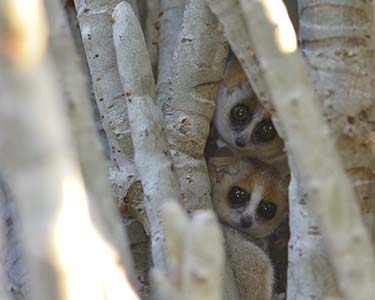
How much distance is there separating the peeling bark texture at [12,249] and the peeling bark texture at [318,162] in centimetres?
113

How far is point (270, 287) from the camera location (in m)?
2.78

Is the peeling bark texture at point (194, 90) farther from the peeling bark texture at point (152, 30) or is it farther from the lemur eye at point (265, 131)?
the lemur eye at point (265, 131)

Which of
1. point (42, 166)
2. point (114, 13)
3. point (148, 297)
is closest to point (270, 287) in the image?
point (148, 297)

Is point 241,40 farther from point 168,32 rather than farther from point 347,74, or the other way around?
point 168,32

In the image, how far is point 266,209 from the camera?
10.4 feet

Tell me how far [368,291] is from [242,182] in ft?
6.16

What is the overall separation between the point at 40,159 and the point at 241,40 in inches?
26.9

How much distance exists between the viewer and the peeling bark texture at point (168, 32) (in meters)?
2.60

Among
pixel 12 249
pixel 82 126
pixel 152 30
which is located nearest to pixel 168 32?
pixel 152 30

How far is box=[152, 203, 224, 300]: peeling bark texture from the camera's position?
4.01 ft

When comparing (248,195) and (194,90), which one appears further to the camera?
(248,195)

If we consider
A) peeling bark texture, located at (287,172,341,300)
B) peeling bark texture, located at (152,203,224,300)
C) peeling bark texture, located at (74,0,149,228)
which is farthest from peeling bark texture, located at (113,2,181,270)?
peeling bark texture, located at (152,203,224,300)

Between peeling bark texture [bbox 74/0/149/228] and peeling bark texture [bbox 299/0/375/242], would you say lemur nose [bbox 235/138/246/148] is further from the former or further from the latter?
peeling bark texture [bbox 299/0/375/242]

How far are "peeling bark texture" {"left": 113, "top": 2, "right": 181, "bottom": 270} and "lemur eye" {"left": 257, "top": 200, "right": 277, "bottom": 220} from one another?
41.9 inches
